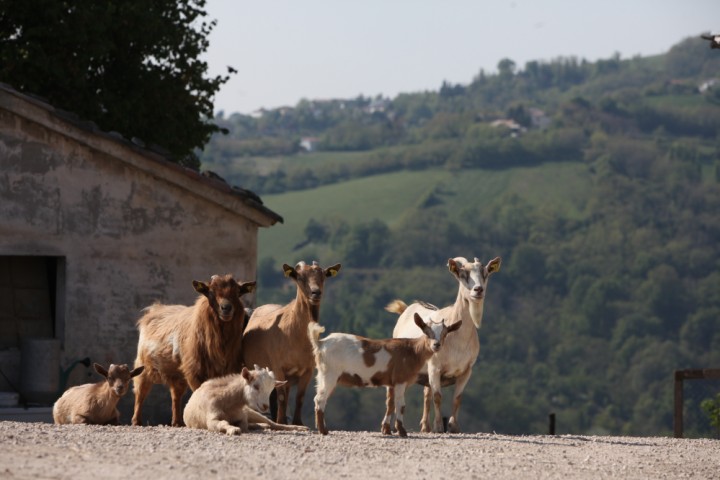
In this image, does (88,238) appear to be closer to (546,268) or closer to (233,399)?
(233,399)

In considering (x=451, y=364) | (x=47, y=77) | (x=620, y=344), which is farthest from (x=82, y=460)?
(x=620, y=344)

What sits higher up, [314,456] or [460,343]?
[460,343]

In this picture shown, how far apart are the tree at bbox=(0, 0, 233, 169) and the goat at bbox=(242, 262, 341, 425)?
1071 cm

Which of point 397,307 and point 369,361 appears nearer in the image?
point 369,361

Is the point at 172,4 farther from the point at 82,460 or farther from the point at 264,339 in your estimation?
the point at 82,460

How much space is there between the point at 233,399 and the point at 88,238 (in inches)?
222

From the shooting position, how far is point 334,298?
155 metres

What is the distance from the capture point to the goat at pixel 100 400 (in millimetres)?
17125

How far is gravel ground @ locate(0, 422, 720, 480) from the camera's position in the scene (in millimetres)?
12891

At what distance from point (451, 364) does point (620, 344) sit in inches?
5025

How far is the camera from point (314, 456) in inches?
556

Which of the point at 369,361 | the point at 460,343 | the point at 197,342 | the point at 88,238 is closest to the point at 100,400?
the point at 197,342

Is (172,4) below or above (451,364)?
above

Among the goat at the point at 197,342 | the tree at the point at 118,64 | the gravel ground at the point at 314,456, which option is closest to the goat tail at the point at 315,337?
the gravel ground at the point at 314,456
